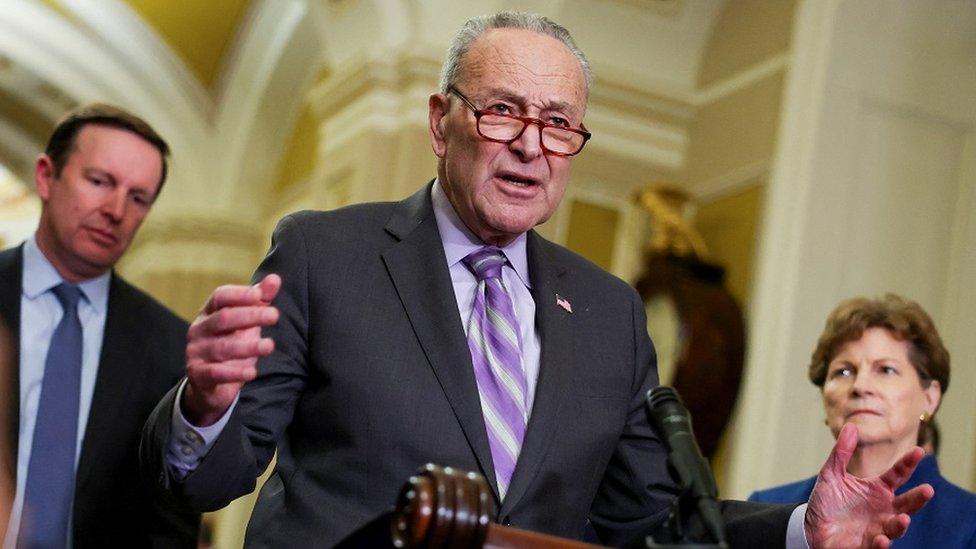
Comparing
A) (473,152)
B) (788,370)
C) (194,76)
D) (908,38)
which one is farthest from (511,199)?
(194,76)

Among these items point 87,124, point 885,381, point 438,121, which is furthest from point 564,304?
point 87,124

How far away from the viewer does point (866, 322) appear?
3801mm

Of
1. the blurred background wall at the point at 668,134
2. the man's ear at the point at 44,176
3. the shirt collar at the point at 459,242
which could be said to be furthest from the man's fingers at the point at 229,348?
the blurred background wall at the point at 668,134

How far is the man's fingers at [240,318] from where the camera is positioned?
1976 millimetres

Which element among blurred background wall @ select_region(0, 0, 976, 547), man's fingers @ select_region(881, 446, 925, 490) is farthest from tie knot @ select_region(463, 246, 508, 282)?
blurred background wall @ select_region(0, 0, 976, 547)

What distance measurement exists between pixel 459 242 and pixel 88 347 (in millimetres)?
1367

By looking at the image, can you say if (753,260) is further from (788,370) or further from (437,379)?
(437,379)

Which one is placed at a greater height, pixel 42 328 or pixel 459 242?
pixel 459 242

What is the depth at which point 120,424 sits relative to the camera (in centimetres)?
356

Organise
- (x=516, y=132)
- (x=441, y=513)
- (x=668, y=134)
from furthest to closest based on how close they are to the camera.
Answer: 1. (x=668, y=134)
2. (x=516, y=132)
3. (x=441, y=513)

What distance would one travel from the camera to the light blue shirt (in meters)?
3.50

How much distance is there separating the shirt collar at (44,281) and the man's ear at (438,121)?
4.31 ft

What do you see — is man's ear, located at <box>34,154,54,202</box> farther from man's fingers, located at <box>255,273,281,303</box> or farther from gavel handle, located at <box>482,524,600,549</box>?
gavel handle, located at <box>482,524,600,549</box>

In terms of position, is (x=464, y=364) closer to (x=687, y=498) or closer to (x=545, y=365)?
(x=545, y=365)
